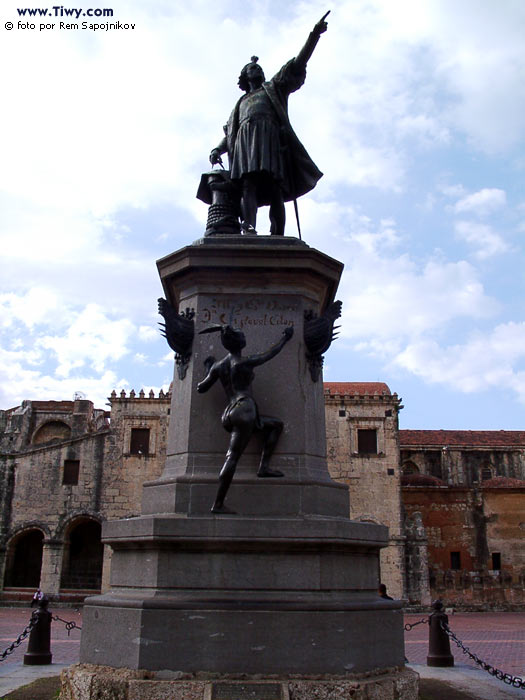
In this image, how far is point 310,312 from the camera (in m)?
6.80

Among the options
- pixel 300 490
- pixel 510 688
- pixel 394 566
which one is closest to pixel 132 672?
pixel 300 490

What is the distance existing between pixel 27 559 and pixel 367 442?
17716 mm

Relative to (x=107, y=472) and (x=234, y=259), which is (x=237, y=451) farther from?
(x=107, y=472)

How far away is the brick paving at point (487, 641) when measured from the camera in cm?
1202

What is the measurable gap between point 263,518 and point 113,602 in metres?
1.38

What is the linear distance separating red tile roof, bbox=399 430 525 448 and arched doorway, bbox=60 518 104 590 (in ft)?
80.3

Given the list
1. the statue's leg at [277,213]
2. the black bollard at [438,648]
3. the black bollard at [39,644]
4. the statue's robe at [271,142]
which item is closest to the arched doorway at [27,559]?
the black bollard at [39,644]

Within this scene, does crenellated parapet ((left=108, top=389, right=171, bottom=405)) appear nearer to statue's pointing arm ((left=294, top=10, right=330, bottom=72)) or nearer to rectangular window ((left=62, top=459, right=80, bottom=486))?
rectangular window ((left=62, top=459, right=80, bottom=486))

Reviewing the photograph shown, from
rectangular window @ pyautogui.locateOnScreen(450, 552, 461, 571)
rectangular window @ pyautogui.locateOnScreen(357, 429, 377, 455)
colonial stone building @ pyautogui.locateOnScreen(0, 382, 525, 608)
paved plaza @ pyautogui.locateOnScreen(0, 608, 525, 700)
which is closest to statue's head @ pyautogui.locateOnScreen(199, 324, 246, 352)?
paved plaza @ pyautogui.locateOnScreen(0, 608, 525, 700)

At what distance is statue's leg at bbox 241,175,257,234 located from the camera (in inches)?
297

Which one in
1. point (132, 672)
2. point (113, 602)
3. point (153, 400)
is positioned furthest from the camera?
point (153, 400)

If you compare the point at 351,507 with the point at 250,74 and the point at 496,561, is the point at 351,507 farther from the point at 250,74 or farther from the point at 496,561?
the point at 250,74

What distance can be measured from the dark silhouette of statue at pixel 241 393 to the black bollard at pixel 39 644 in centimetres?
571

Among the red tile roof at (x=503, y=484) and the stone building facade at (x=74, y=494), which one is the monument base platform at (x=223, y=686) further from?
the red tile roof at (x=503, y=484)
